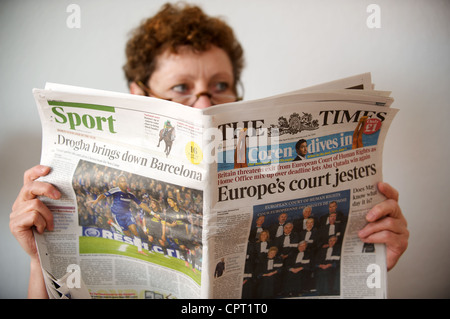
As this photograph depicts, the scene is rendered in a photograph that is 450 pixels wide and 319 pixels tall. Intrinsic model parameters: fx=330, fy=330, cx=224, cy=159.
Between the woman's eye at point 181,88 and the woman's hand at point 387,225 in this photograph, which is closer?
the woman's hand at point 387,225

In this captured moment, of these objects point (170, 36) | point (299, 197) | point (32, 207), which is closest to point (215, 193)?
point (299, 197)

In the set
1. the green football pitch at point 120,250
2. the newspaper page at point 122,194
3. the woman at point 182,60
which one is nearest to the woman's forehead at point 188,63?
the woman at point 182,60

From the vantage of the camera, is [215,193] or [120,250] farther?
[120,250]

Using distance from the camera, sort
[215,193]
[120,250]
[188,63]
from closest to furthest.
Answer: [215,193] < [120,250] < [188,63]

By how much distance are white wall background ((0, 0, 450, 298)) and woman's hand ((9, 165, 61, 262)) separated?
0.25m

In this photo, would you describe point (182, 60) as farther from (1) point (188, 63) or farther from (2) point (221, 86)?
(2) point (221, 86)

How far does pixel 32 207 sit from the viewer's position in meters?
0.67

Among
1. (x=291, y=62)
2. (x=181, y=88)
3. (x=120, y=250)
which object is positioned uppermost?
(x=291, y=62)

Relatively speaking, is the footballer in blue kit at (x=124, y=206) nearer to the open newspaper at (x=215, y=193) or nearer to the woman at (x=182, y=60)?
the open newspaper at (x=215, y=193)

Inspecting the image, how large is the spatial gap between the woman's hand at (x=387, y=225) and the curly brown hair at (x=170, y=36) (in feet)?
1.86

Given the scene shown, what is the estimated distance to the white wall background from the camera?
886mm

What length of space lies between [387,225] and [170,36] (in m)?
0.70

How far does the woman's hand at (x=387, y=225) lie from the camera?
0.68 metres
